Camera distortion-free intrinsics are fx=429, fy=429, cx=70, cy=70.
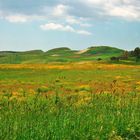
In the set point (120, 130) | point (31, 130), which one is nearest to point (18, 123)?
point (31, 130)

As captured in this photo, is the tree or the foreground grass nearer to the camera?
the foreground grass

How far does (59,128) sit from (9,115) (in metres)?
1.63

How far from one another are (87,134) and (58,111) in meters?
2.01

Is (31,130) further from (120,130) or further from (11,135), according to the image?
(120,130)

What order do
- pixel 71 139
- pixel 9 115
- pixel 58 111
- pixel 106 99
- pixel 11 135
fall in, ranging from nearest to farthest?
pixel 11 135
pixel 71 139
pixel 9 115
pixel 58 111
pixel 106 99

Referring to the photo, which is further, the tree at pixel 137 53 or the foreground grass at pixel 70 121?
the tree at pixel 137 53

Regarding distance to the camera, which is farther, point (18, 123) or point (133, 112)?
point (133, 112)

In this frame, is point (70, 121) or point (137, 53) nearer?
point (70, 121)

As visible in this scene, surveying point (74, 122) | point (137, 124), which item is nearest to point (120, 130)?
point (137, 124)

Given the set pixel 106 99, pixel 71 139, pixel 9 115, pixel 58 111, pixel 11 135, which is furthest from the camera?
pixel 106 99

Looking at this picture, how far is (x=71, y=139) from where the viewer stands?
38.1ft

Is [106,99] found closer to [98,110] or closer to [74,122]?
[98,110]

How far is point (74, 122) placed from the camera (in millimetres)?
12633

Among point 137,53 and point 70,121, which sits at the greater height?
point 137,53
